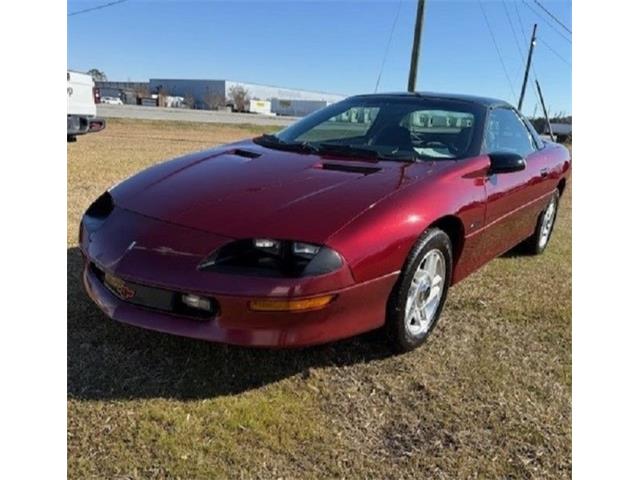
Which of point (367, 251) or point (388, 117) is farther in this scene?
point (388, 117)

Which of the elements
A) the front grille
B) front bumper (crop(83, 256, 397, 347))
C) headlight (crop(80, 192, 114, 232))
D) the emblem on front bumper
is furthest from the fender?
headlight (crop(80, 192, 114, 232))

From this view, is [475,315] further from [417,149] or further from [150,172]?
[150,172]

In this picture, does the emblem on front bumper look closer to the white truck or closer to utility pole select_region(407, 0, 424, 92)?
the white truck

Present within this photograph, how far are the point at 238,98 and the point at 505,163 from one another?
81020 millimetres

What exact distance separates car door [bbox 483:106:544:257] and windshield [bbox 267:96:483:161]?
0.67ft

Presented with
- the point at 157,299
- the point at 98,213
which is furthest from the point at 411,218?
the point at 98,213

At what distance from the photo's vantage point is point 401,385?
2.68 m

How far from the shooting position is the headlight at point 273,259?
236 cm

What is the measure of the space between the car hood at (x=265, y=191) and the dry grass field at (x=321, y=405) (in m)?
0.68

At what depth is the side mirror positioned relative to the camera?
338cm

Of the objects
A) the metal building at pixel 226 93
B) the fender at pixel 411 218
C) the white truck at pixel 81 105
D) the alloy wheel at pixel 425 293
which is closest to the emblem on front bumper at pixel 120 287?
the fender at pixel 411 218

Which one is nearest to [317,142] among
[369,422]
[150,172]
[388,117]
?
[388,117]

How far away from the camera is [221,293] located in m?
2.30

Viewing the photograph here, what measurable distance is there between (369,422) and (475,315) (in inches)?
56.8
